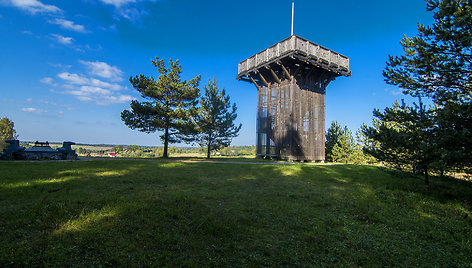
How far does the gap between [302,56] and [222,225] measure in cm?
2063

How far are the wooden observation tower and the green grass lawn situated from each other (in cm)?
1490

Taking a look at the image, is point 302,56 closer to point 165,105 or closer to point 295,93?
point 295,93

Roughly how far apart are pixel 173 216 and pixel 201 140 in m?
24.1

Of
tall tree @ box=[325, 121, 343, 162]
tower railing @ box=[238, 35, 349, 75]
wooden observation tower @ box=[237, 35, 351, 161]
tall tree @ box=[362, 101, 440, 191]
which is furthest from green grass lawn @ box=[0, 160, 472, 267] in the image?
tall tree @ box=[325, 121, 343, 162]

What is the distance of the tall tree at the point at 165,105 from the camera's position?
22.7 meters

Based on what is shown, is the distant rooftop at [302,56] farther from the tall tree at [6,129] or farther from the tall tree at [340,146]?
the tall tree at [6,129]

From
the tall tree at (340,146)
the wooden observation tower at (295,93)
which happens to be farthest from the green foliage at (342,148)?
the wooden observation tower at (295,93)

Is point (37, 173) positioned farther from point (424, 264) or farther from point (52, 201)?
point (424, 264)

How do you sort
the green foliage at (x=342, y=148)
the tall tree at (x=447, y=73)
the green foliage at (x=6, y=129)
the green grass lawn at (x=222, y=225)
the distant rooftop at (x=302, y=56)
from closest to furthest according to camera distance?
the green grass lawn at (x=222, y=225) → the tall tree at (x=447, y=73) → the distant rooftop at (x=302, y=56) → the green foliage at (x=342, y=148) → the green foliage at (x=6, y=129)

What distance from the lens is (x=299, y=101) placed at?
23.1 metres

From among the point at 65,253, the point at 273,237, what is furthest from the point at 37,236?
the point at 273,237

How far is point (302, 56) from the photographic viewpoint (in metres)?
21.2

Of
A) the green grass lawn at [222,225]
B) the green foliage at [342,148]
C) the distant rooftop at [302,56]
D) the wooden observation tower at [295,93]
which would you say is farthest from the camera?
the green foliage at [342,148]

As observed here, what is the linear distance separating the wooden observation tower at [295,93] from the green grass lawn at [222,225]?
14902 mm
